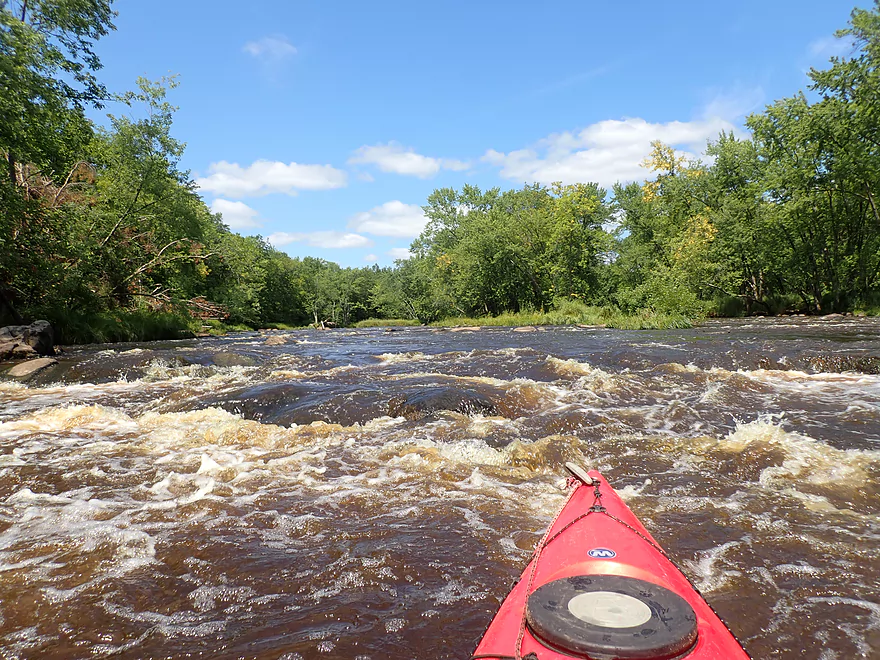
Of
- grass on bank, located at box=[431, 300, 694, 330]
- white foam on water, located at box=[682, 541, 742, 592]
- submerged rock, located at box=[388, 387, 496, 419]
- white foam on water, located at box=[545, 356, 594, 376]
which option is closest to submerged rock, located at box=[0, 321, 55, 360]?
submerged rock, located at box=[388, 387, 496, 419]

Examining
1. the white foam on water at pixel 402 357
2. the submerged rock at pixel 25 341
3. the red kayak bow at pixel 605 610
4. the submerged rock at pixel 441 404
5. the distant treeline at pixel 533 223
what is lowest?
the submerged rock at pixel 441 404

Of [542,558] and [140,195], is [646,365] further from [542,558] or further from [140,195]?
[140,195]

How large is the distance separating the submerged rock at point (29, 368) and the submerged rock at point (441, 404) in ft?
28.6

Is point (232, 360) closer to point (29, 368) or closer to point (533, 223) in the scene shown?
point (29, 368)

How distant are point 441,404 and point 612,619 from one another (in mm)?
5313

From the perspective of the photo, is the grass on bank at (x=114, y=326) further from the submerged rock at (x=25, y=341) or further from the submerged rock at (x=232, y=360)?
the submerged rock at (x=232, y=360)

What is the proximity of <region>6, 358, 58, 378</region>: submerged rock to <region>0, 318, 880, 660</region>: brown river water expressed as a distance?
1.44 meters

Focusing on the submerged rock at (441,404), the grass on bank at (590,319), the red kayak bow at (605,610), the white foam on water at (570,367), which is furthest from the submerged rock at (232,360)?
the grass on bank at (590,319)

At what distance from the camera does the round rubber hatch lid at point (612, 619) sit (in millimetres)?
1403

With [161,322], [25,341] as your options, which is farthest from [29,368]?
[161,322]

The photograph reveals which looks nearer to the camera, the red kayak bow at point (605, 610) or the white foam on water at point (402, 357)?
the red kayak bow at point (605, 610)

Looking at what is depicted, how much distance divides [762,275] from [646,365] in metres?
25.0

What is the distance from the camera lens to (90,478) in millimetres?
4477

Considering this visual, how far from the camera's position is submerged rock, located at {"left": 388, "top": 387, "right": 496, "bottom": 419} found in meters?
6.70
